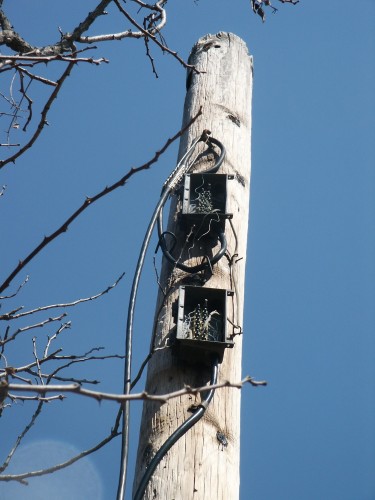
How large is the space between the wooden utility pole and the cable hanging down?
0.04m

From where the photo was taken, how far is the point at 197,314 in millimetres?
2605

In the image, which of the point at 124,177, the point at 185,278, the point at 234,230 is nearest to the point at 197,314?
the point at 185,278

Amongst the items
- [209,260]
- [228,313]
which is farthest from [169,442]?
[209,260]

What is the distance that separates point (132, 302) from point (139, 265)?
182 mm

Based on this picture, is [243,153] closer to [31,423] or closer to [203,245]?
[203,245]

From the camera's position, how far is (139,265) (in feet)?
9.36

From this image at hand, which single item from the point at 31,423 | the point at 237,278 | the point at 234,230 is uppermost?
the point at 234,230

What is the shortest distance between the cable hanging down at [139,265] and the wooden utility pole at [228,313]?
0.14ft

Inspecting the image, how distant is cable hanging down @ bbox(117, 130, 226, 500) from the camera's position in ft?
7.15

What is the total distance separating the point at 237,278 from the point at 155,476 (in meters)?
0.89

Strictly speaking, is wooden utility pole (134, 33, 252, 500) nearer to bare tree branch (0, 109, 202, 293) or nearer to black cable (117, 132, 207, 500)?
black cable (117, 132, 207, 500)

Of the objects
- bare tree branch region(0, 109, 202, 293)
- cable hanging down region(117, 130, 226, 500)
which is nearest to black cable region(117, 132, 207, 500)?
cable hanging down region(117, 130, 226, 500)

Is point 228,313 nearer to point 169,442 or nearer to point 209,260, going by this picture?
point 209,260

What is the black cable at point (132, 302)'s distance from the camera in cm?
216
